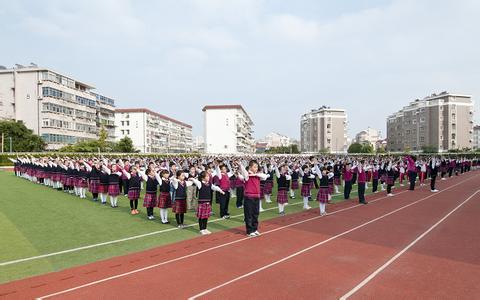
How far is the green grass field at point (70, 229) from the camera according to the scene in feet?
23.2

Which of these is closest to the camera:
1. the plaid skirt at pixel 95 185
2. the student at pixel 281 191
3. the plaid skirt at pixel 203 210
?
the plaid skirt at pixel 203 210

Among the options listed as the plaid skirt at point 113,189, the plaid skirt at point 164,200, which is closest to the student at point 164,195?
the plaid skirt at point 164,200

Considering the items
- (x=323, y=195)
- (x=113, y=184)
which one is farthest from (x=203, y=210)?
(x=113, y=184)

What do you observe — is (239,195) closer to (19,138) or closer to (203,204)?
(203,204)

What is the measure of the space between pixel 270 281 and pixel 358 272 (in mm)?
1724

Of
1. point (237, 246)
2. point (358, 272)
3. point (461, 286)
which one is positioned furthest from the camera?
point (237, 246)

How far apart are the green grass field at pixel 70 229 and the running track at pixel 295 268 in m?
0.59

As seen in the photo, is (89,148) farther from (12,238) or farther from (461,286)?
(461,286)

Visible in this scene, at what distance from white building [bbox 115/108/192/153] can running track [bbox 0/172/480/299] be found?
3387 inches

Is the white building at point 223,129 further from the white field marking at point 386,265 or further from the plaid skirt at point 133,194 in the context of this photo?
the white field marking at point 386,265

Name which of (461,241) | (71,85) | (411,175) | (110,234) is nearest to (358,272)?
(461,241)

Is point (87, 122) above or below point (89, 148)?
above

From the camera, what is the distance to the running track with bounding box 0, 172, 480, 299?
5.45 metres

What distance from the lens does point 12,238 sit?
8.70 m
